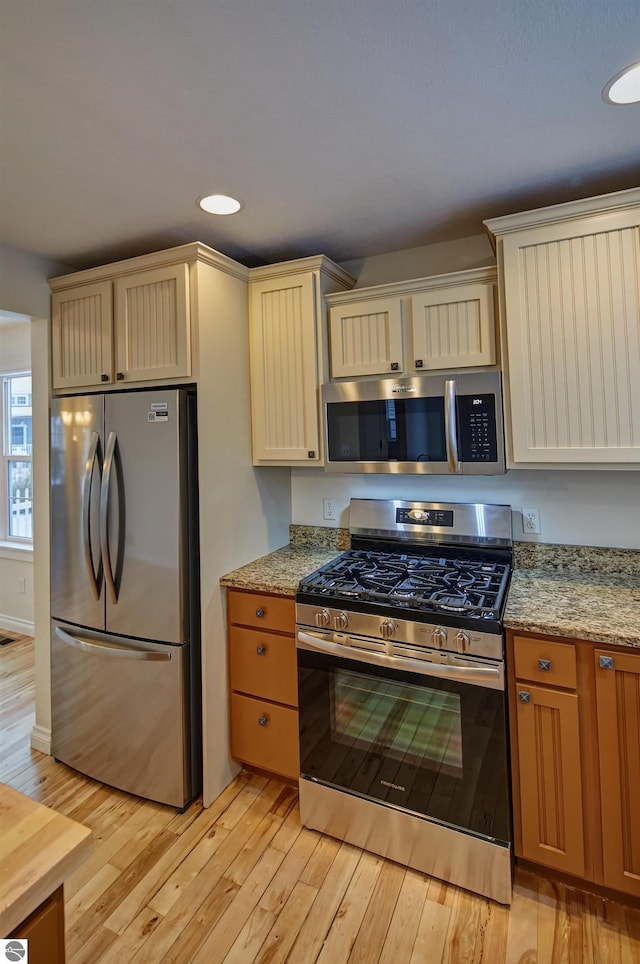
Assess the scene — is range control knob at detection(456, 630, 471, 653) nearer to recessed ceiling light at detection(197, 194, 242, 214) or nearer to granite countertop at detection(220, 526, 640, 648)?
granite countertop at detection(220, 526, 640, 648)

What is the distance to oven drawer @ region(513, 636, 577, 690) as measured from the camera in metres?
1.51

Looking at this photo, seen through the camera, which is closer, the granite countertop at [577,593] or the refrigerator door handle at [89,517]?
the granite countertop at [577,593]

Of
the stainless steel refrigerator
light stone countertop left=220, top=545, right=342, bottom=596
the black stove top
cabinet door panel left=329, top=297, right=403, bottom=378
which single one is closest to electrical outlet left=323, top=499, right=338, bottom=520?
light stone countertop left=220, top=545, right=342, bottom=596

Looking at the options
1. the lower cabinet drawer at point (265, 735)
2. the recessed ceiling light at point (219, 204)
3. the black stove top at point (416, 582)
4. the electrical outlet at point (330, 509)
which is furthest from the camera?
the electrical outlet at point (330, 509)

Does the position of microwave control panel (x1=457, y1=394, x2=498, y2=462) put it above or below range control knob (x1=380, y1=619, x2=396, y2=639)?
above

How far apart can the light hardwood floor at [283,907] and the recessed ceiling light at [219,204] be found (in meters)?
2.40

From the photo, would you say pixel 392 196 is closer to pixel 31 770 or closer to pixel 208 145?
pixel 208 145

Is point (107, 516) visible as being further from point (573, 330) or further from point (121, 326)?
point (573, 330)

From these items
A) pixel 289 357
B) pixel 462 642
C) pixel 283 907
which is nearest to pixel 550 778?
pixel 462 642

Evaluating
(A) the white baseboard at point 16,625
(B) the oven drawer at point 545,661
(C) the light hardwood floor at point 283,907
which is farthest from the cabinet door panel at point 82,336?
(A) the white baseboard at point 16,625

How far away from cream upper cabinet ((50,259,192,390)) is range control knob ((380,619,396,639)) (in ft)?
4.19

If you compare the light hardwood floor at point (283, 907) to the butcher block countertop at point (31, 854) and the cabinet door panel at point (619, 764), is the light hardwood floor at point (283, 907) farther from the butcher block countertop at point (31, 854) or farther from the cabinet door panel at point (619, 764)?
the butcher block countertop at point (31, 854)

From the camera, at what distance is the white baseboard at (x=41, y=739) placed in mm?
2436

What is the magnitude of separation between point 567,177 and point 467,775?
2152mm
